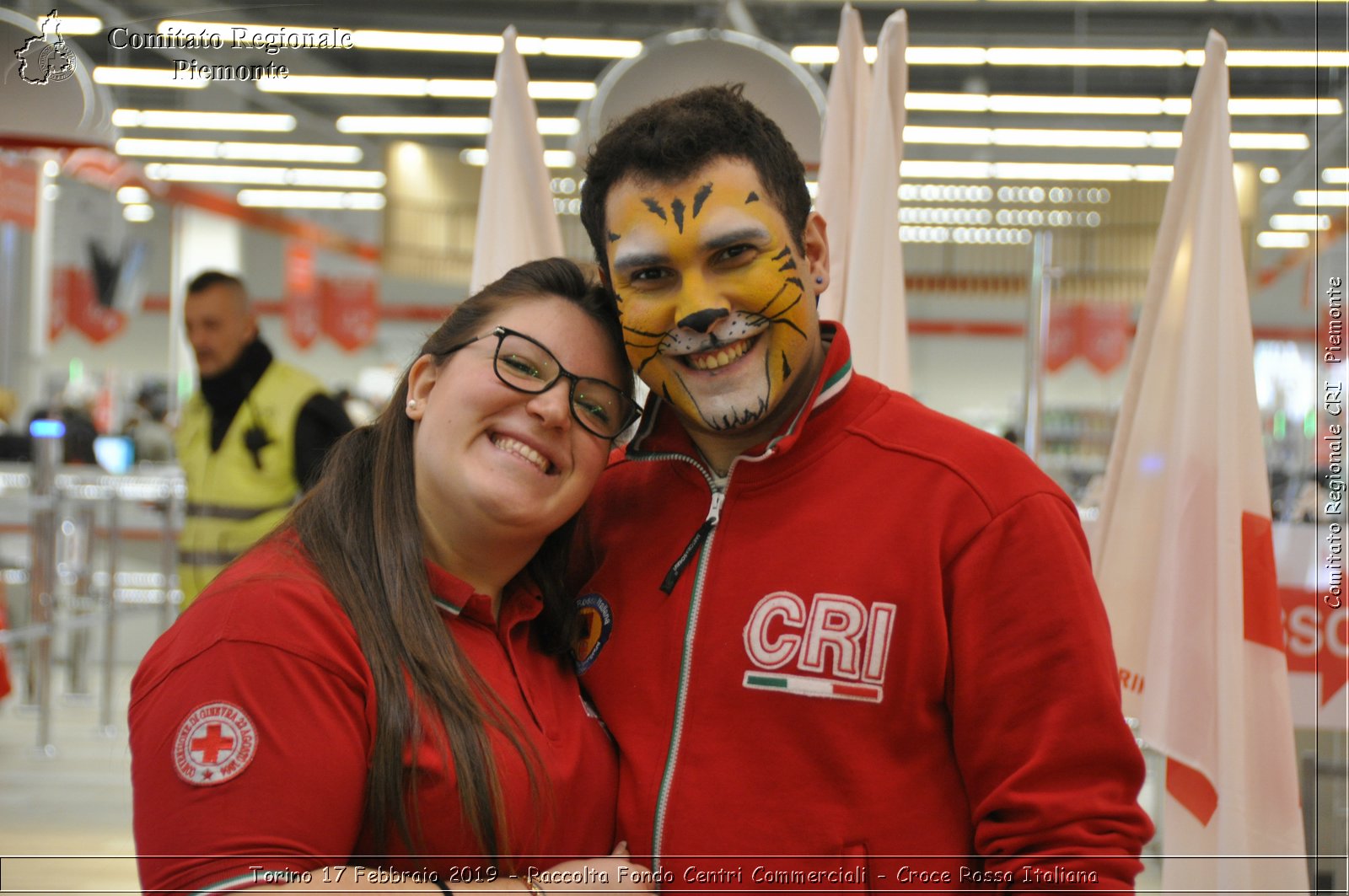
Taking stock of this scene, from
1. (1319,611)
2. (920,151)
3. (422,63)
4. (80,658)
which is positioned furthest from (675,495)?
(422,63)

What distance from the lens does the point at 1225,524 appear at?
84.7 inches

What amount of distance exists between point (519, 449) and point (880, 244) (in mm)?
1185

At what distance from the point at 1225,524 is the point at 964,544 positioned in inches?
39.6

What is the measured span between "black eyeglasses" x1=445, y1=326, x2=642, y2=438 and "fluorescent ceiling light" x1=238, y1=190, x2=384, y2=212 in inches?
387

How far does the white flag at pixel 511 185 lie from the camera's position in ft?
8.26

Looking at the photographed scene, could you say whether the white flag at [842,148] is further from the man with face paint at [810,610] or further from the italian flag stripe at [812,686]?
the italian flag stripe at [812,686]

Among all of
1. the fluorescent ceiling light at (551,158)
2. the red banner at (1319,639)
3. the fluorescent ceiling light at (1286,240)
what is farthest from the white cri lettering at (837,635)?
the fluorescent ceiling light at (1286,240)

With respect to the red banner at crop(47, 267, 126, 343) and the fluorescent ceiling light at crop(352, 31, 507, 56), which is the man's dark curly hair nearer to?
the fluorescent ceiling light at crop(352, 31, 507, 56)

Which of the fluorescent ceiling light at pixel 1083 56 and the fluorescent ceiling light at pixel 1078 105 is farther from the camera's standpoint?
the fluorescent ceiling light at pixel 1078 105

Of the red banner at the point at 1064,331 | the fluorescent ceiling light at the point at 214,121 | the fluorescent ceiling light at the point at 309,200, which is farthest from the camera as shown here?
the fluorescent ceiling light at the point at 309,200

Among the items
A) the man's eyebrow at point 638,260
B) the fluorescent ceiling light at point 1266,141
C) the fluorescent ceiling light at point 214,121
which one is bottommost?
the man's eyebrow at point 638,260

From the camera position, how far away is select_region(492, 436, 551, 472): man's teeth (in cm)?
151

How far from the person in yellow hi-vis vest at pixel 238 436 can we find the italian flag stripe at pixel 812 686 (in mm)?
3200

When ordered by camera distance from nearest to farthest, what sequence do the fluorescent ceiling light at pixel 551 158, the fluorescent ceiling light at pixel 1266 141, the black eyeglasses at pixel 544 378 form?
the black eyeglasses at pixel 544 378, the fluorescent ceiling light at pixel 551 158, the fluorescent ceiling light at pixel 1266 141
